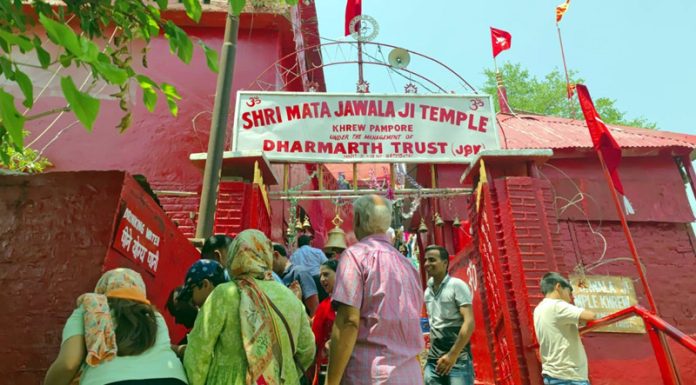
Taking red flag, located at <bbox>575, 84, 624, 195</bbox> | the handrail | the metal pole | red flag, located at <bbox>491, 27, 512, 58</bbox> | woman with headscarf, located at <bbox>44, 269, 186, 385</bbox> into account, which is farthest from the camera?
red flag, located at <bbox>491, 27, 512, 58</bbox>

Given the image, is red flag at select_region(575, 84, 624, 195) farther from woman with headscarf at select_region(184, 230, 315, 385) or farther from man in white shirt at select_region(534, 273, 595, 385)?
woman with headscarf at select_region(184, 230, 315, 385)

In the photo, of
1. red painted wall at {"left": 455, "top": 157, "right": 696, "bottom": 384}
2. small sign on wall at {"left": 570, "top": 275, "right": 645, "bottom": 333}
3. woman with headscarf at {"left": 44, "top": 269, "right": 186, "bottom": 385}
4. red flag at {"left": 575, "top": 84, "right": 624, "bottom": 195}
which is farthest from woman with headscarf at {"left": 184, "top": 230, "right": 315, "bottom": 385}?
small sign on wall at {"left": 570, "top": 275, "right": 645, "bottom": 333}

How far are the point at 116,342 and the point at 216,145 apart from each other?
3.15 metres

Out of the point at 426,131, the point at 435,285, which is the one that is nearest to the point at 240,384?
the point at 435,285

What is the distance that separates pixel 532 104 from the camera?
72.4 feet

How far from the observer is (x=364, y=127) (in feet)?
20.5

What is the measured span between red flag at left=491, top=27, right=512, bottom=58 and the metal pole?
820 centimetres

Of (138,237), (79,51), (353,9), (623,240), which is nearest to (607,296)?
(623,240)

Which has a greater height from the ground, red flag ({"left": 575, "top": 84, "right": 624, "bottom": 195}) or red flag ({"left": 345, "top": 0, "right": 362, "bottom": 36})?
red flag ({"left": 345, "top": 0, "right": 362, "bottom": 36})

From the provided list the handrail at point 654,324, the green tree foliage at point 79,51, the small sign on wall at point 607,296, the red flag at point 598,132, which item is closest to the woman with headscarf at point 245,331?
the green tree foliage at point 79,51

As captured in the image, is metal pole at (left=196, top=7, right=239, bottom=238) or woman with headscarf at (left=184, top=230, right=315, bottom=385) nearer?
woman with headscarf at (left=184, top=230, right=315, bottom=385)

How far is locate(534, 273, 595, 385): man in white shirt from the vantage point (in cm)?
382

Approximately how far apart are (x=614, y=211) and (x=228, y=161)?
6453 millimetres

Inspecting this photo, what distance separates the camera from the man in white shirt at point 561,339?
3818mm
